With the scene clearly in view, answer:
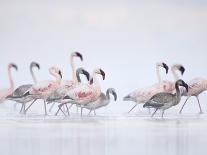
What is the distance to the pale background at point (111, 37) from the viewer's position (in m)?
4.02

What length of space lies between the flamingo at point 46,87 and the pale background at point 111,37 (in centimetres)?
4

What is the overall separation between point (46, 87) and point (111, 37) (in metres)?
0.59

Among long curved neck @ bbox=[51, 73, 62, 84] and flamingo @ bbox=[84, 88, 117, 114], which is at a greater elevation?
long curved neck @ bbox=[51, 73, 62, 84]

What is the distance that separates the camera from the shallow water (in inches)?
152

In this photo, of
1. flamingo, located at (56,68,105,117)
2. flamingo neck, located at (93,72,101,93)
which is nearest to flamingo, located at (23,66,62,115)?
flamingo, located at (56,68,105,117)

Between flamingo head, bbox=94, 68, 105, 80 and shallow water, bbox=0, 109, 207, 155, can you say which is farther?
flamingo head, bbox=94, 68, 105, 80

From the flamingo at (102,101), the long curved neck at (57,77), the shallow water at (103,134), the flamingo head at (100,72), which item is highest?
the flamingo head at (100,72)

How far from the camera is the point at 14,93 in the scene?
4.00 m

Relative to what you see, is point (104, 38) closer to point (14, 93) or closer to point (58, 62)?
point (58, 62)

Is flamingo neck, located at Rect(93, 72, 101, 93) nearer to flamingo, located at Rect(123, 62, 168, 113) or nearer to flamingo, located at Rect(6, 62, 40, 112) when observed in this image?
flamingo, located at Rect(123, 62, 168, 113)

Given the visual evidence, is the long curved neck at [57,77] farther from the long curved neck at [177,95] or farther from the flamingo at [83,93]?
the long curved neck at [177,95]

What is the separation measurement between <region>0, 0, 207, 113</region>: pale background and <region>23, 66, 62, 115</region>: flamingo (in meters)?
0.04

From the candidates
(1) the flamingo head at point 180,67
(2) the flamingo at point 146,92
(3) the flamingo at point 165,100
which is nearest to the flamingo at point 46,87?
(2) the flamingo at point 146,92

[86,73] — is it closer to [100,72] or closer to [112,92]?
[100,72]
